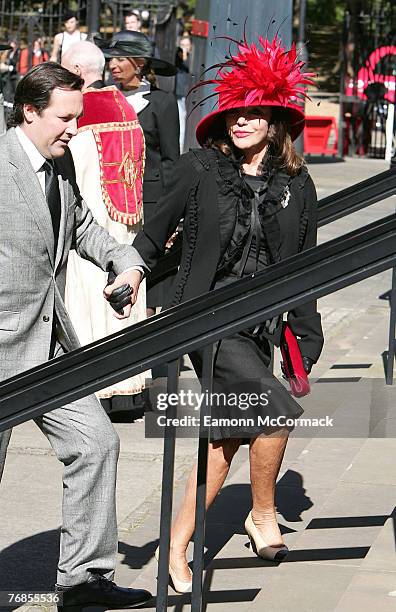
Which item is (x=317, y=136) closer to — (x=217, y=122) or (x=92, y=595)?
(x=217, y=122)

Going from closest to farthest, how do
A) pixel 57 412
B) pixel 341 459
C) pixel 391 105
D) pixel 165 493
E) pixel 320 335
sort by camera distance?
1. pixel 165 493
2. pixel 57 412
3. pixel 320 335
4. pixel 341 459
5. pixel 391 105

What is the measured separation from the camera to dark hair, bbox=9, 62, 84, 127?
4129 mm

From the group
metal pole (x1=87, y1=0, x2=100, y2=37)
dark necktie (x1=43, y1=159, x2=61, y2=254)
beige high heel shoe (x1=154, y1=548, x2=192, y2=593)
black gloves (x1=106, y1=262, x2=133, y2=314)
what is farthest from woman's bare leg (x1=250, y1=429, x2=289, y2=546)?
metal pole (x1=87, y1=0, x2=100, y2=37)

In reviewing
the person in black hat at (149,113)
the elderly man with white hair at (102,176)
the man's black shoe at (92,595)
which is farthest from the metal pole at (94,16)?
the man's black shoe at (92,595)

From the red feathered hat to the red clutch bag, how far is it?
29.5 inches

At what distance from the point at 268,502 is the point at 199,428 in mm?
1303

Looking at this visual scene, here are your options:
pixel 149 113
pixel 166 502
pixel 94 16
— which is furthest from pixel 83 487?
pixel 94 16

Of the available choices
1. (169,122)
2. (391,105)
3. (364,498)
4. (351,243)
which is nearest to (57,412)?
(351,243)

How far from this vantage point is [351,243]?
3082mm

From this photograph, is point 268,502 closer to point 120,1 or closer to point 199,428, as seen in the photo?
point 199,428

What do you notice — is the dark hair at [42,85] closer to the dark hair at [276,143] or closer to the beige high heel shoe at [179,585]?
the dark hair at [276,143]

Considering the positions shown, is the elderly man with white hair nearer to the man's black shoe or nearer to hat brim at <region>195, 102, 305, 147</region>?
hat brim at <region>195, 102, 305, 147</region>

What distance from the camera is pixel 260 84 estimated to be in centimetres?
454

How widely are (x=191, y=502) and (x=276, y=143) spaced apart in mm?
1285
